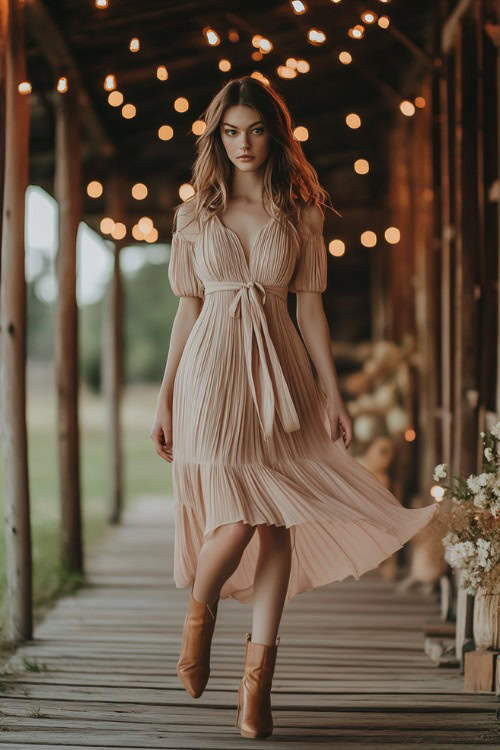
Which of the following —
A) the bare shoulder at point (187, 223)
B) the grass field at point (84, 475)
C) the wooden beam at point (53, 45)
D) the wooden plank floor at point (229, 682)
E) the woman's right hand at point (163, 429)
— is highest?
the wooden beam at point (53, 45)

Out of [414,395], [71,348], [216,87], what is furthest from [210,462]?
[216,87]

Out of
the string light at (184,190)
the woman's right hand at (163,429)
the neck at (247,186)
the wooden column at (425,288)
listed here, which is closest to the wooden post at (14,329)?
the string light at (184,190)

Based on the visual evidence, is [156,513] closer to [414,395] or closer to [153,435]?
[414,395]

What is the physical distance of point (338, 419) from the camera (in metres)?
2.75

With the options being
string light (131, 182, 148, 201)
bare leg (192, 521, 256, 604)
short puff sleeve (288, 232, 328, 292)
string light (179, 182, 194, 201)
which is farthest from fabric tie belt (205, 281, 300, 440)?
string light (131, 182, 148, 201)

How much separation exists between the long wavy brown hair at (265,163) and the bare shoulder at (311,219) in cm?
2

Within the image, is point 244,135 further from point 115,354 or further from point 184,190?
point 115,354

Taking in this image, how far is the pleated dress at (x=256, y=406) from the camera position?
2.58 meters

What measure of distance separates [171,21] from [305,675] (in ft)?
9.95

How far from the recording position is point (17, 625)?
3.69 m

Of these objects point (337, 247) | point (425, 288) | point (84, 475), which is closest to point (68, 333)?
point (425, 288)

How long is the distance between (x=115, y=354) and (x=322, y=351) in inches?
204

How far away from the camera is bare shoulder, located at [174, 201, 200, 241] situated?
2.71 meters

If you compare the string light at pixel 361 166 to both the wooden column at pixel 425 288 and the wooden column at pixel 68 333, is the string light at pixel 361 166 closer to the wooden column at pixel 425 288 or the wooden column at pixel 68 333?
the wooden column at pixel 425 288
